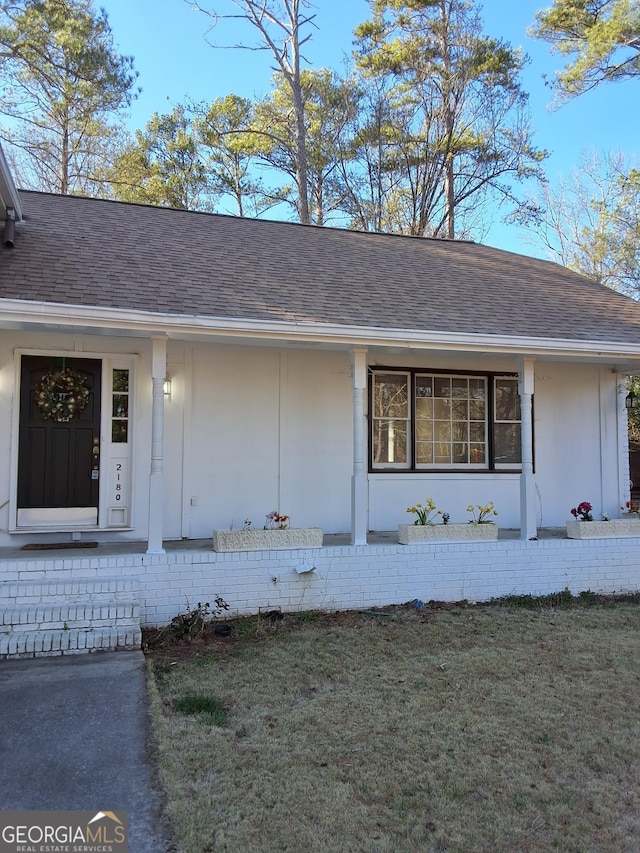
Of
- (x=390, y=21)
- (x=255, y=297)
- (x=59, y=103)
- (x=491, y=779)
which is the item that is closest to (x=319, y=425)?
(x=255, y=297)

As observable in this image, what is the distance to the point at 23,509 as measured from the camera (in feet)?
20.0

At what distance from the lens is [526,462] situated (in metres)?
6.66

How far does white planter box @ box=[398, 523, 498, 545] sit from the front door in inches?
Answer: 127

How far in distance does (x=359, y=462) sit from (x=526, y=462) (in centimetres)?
193

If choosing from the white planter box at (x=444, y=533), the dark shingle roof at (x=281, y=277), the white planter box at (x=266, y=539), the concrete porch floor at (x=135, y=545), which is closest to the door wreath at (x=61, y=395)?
the dark shingle roof at (x=281, y=277)

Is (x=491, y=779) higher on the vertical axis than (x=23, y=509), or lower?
lower

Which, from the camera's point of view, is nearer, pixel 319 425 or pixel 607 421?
pixel 319 425

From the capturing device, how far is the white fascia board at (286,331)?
16.7ft

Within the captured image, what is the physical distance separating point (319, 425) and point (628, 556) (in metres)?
3.78

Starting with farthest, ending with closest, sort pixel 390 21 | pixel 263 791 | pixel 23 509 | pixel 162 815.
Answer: pixel 390 21 < pixel 23 509 < pixel 263 791 < pixel 162 815

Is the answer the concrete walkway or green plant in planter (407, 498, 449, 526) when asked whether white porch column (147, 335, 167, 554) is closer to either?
the concrete walkway

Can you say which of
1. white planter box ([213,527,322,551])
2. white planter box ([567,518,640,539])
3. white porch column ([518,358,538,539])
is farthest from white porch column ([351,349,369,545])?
white planter box ([567,518,640,539])

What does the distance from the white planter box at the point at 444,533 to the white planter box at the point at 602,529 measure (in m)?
0.97

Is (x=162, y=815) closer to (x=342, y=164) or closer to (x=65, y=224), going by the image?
(x=65, y=224)
